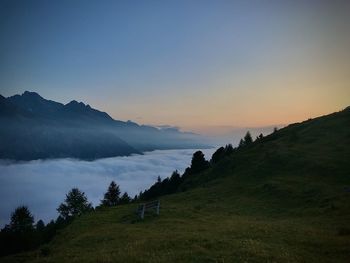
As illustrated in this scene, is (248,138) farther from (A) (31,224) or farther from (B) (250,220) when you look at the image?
(B) (250,220)

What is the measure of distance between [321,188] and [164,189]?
318 ft

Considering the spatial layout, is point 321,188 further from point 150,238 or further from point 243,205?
point 150,238

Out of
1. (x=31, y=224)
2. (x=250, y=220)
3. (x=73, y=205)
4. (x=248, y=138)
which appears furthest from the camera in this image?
(x=248, y=138)

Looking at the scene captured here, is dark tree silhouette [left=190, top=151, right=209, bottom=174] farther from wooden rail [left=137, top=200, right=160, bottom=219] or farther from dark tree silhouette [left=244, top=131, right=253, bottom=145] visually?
wooden rail [left=137, top=200, right=160, bottom=219]

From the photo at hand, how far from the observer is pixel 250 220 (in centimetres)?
3666

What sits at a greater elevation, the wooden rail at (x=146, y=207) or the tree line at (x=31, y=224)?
the wooden rail at (x=146, y=207)

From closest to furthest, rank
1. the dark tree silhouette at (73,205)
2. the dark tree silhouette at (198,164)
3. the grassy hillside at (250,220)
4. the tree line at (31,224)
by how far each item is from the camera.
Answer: the grassy hillside at (250,220) → the tree line at (31,224) → the dark tree silhouette at (73,205) → the dark tree silhouette at (198,164)

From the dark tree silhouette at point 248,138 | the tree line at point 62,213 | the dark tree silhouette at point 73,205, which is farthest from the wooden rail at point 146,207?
the dark tree silhouette at point 248,138

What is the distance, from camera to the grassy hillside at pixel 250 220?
68.4ft

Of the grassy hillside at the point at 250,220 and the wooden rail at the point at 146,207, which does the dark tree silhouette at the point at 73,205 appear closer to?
the grassy hillside at the point at 250,220

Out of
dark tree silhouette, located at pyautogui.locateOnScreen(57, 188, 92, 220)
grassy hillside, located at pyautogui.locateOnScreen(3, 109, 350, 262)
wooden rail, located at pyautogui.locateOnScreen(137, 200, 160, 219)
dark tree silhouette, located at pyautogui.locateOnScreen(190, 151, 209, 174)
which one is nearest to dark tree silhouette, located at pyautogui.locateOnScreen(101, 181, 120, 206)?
dark tree silhouette, located at pyautogui.locateOnScreen(57, 188, 92, 220)

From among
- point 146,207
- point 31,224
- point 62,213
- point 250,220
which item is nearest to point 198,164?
point 62,213

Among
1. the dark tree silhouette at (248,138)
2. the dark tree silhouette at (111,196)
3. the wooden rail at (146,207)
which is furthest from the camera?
the dark tree silhouette at (248,138)

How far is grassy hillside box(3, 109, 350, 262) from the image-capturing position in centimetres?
2086
